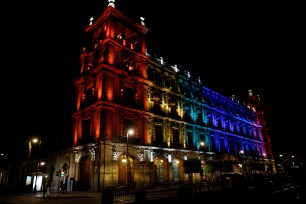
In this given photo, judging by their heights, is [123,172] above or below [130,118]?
below

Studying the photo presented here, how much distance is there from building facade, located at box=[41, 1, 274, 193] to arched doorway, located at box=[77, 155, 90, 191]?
0.12 meters

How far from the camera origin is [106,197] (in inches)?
532

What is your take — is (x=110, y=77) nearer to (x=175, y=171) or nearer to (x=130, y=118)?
(x=130, y=118)

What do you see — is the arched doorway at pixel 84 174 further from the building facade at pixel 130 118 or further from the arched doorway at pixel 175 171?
the arched doorway at pixel 175 171

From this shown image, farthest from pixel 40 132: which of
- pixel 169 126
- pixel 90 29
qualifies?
pixel 169 126

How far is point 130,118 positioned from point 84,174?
31.0 ft

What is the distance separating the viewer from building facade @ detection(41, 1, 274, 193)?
28.8 meters

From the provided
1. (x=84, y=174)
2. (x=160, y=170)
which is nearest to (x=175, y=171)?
(x=160, y=170)

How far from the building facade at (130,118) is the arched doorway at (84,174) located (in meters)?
0.12

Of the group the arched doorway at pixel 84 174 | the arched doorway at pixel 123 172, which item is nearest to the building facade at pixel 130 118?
the arched doorway at pixel 123 172

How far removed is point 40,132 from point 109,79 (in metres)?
22.9

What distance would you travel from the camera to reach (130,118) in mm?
31734

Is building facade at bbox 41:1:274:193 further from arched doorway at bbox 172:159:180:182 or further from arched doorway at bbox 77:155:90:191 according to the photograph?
arched doorway at bbox 77:155:90:191

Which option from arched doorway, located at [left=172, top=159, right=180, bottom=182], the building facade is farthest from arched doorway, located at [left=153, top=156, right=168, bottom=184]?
arched doorway, located at [left=172, top=159, right=180, bottom=182]
